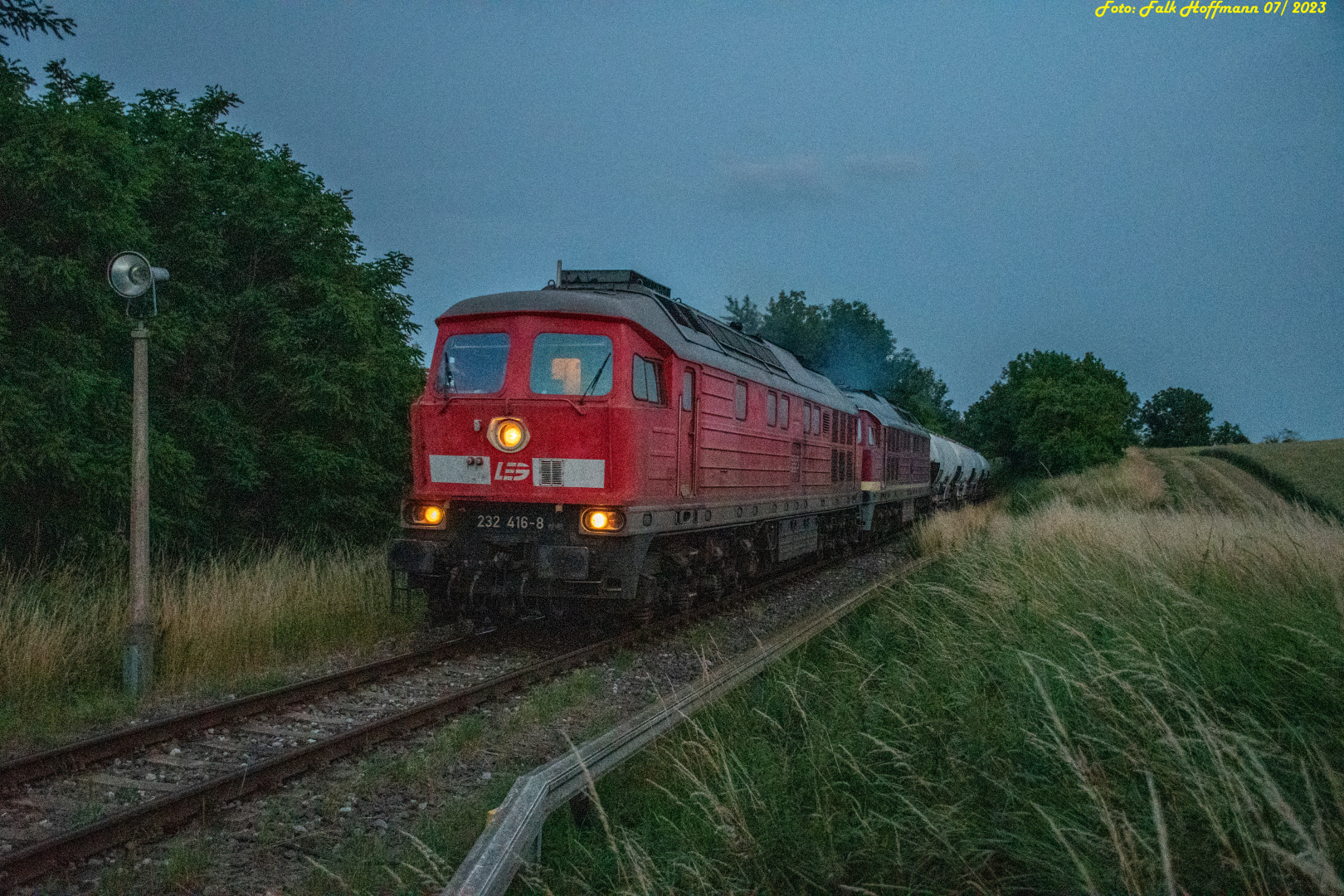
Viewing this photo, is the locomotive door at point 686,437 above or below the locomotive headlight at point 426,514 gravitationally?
above

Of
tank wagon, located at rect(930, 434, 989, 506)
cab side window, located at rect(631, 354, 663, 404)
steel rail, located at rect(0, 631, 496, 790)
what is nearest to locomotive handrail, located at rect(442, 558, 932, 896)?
steel rail, located at rect(0, 631, 496, 790)

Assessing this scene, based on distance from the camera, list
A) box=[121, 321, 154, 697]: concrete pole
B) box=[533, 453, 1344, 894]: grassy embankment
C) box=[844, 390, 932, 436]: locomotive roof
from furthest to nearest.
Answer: box=[844, 390, 932, 436]: locomotive roof < box=[121, 321, 154, 697]: concrete pole < box=[533, 453, 1344, 894]: grassy embankment

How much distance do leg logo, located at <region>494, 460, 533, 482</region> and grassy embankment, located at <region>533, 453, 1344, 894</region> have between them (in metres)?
3.38

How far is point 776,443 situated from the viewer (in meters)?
13.0

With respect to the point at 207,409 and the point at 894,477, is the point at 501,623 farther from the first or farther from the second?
the point at 894,477

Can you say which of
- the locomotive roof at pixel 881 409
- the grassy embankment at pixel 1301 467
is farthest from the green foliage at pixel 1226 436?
the locomotive roof at pixel 881 409

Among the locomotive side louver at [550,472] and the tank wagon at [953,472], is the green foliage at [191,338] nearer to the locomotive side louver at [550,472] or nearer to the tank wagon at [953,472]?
the locomotive side louver at [550,472]

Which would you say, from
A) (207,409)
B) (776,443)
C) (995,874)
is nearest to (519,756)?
(995,874)

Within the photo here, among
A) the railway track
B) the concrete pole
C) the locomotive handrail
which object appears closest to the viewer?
the locomotive handrail

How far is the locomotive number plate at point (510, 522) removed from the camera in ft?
28.8

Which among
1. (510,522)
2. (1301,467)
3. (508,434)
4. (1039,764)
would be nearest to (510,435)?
(508,434)

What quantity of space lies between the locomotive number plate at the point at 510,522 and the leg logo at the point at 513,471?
0.35 m

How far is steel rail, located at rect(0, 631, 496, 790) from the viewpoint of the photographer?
5340mm

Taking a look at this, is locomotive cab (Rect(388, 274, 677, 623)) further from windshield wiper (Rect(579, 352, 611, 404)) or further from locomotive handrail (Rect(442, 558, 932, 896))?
locomotive handrail (Rect(442, 558, 932, 896))
